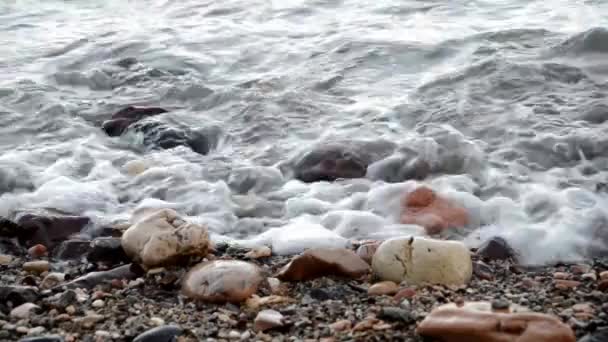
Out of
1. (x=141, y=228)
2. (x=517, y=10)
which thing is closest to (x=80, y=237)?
(x=141, y=228)

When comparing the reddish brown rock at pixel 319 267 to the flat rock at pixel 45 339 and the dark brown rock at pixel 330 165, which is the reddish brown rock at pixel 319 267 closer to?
the flat rock at pixel 45 339

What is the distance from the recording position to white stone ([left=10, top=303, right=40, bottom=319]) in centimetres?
281

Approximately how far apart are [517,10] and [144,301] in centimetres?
565

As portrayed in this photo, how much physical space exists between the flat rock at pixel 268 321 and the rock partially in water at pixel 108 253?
935 mm

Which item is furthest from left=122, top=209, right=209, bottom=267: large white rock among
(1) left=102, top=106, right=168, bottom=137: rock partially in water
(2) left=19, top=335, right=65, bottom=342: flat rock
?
(1) left=102, top=106, right=168, bottom=137: rock partially in water

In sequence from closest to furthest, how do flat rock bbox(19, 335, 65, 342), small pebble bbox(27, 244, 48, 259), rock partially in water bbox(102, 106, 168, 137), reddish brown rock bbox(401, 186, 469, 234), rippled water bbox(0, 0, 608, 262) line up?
flat rock bbox(19, 335, 65, 342)
small pebble bbox(27, 244, 48, 259)
reddish brown rock bbox(401, 186, 469, 234)
rippled water bbox(0, 0, 608, 262)
rock partially in water bbox(102, 106, 168, 137)

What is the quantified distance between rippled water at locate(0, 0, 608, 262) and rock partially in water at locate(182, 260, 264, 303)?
1.58 ft

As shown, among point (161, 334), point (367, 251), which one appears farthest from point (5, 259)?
point (367, 251)

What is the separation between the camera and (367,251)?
3.34 m

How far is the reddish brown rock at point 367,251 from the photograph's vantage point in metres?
3.31

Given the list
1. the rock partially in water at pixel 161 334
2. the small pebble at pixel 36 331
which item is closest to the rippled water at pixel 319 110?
the rock partially in water at pixel 161 334

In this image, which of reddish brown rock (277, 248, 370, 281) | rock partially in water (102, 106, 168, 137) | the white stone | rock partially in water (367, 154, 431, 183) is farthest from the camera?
rock partially in water (102, 106, 168, 137)

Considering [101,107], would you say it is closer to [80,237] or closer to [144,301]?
[80,237]

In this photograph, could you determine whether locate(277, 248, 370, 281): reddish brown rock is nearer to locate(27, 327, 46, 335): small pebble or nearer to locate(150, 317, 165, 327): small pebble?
locate(150, 317, 165, 327): small pebble
